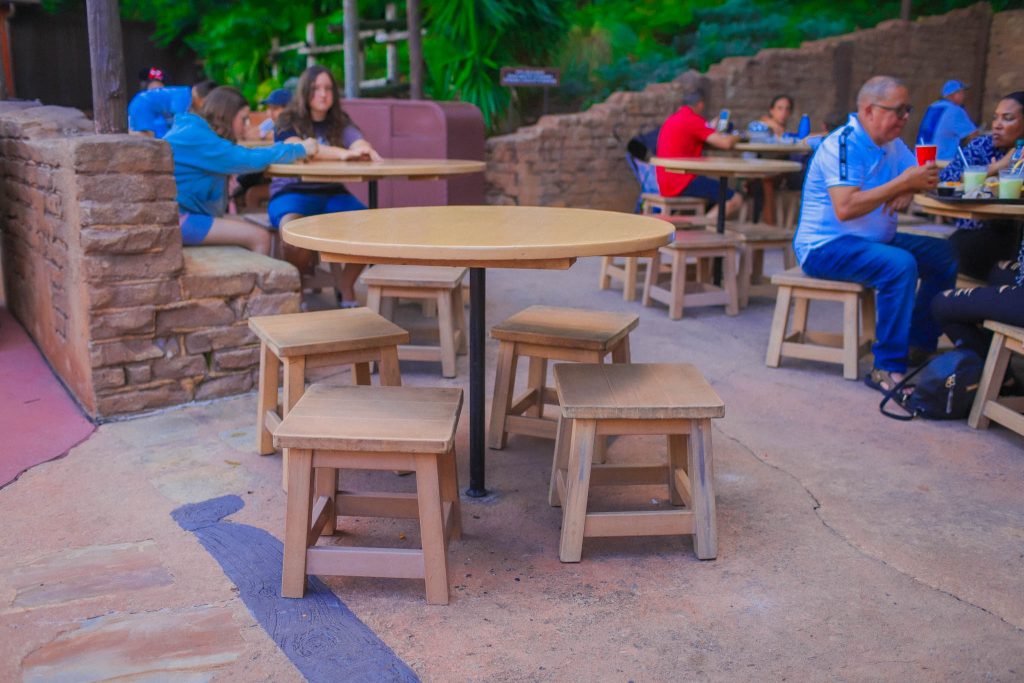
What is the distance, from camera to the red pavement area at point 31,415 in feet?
10.6

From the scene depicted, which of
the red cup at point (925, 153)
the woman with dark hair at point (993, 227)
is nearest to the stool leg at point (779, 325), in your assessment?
the red cup at point (925, 153)

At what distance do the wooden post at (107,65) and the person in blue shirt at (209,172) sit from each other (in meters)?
0.36

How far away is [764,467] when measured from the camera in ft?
10.5

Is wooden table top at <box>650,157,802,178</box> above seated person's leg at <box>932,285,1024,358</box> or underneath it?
above

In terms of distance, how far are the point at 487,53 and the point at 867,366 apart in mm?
6329

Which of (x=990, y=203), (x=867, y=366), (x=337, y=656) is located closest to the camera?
(x=337, y=656)

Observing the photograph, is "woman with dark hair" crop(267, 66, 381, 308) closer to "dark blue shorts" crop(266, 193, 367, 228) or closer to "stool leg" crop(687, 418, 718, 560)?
"dark blue shorts" crop(266, 193, 367, 228)

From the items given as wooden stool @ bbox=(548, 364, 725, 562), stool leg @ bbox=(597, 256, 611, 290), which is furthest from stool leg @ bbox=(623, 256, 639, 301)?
wooden stool @ bbox=(548, 364, 725, 562)

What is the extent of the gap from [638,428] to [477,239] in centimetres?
65

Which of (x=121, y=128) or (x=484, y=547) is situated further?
(x=121, y=128)

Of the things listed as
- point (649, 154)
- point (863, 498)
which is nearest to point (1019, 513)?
point (863, 498)

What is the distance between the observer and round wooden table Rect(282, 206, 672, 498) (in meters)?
2.25

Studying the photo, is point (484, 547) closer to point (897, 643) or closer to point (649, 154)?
point (897, 643)

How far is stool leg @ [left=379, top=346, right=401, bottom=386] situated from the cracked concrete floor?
13.4 inches
